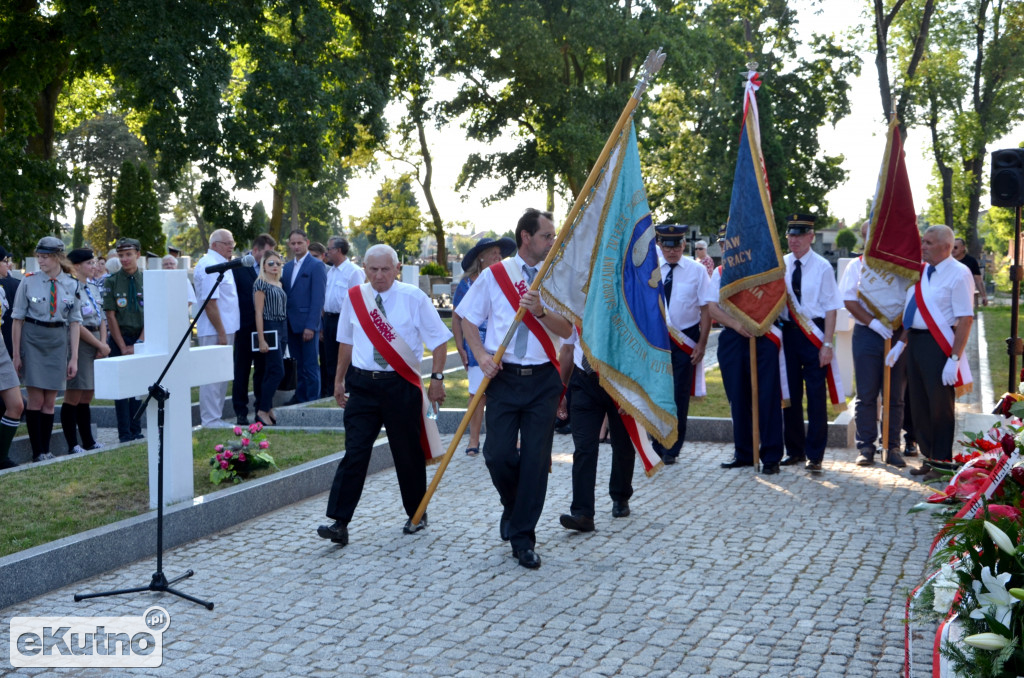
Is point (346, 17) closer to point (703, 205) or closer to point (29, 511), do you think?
point (29, 511)

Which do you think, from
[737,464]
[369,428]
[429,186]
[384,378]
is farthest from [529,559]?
[429,186]

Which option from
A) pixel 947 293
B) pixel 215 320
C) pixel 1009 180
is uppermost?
pixel 1009 180

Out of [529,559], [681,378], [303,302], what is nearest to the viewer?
[529,559]

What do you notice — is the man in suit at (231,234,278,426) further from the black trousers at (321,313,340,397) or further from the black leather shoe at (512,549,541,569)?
the black leather shoe at (512,549,541,569)

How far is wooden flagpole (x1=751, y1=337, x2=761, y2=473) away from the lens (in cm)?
970

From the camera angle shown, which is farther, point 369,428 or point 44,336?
point 44,336

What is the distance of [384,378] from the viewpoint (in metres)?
7.34

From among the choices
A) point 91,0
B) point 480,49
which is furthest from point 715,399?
point 480,49

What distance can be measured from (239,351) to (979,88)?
145 feet

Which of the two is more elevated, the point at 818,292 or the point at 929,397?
the point at 818,292

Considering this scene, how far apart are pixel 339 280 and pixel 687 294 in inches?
194

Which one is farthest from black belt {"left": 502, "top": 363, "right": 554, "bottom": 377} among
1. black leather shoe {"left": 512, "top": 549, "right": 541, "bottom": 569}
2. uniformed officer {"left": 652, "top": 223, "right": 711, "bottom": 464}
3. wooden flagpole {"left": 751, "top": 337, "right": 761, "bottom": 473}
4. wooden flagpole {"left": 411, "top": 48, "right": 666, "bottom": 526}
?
uniformed officer {"left": 652, "top": 223, "right": 711, "bottom": 464}

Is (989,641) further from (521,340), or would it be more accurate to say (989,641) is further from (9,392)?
(9,392)

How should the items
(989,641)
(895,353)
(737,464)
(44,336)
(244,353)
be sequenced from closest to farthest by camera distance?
(989,641)
(895,353)
(44,336)
(737,464)
(244,353)
